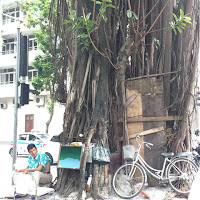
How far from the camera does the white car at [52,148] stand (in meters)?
12.0

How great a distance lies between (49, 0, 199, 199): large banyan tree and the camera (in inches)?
257

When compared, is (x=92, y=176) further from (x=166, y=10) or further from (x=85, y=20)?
(x=166, y=10)

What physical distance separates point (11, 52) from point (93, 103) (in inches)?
853

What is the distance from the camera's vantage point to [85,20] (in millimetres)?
5312

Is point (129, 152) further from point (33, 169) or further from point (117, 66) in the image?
point (33, 169)

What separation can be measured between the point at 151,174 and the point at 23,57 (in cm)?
387

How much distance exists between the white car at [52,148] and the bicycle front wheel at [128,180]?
614cm

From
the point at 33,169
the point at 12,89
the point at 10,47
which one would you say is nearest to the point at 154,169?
the point at 33,169

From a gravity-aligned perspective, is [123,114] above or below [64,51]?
below

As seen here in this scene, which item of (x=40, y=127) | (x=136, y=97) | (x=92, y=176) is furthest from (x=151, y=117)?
(x=40, y=127)

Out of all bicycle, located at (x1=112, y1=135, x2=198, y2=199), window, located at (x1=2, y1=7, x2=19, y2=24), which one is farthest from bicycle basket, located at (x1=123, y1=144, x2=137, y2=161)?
window, located at (x1=2, y1=7, x2=19, y2=24)

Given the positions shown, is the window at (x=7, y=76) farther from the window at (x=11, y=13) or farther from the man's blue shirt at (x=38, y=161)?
the man's blue shirt at (x=38, y=161)

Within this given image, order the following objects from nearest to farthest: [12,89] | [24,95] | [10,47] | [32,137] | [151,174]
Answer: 1. [151,174]
2. [24,95]
3. [32,137]
4. [12,89]
5. [10,47]

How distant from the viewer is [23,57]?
7.42m
